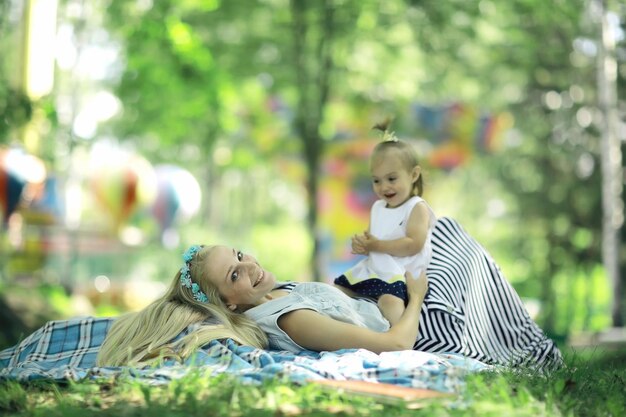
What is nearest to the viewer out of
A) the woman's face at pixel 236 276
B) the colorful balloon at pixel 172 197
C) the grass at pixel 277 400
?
the grass at pixel 277 400

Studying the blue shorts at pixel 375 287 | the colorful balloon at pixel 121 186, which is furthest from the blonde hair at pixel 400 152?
the colorful balloon at pixel 121 186

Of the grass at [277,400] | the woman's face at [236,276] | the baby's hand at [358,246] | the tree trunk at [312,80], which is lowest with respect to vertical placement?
the grass at [277,400]

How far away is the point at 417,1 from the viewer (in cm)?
1435

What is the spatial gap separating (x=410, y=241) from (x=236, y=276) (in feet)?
3.47

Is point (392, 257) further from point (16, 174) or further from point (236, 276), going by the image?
point (16, 174)

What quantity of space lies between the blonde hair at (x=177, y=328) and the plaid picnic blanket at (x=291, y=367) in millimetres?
87

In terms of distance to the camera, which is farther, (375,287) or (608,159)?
(608,159)

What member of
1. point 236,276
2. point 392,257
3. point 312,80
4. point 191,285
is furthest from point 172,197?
point 236,276

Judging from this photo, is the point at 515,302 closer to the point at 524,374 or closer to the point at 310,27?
the point at 524,374

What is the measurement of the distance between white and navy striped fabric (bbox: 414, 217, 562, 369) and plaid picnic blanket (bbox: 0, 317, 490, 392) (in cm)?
24

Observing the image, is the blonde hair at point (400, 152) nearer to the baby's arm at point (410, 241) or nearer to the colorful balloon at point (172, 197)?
the baby's arm at point (410, 241)

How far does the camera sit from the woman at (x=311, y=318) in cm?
448

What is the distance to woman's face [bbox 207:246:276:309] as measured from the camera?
15.4ft

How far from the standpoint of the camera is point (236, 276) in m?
4.70
